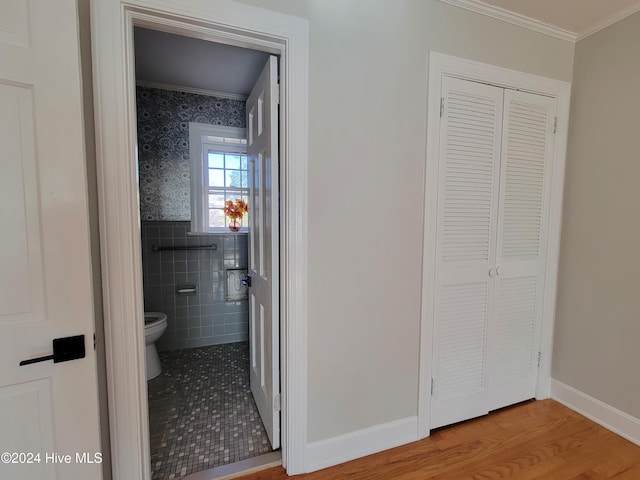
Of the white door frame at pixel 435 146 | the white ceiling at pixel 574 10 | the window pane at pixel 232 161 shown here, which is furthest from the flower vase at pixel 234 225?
the white ceiling at pixel 574 10

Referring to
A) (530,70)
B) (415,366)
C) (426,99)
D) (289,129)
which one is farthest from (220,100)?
(415,366)

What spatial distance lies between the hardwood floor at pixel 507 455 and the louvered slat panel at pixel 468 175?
1.08 meters

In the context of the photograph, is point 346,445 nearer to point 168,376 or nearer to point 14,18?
point 168,376

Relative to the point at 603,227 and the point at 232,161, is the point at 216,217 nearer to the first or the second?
the point at 232,161

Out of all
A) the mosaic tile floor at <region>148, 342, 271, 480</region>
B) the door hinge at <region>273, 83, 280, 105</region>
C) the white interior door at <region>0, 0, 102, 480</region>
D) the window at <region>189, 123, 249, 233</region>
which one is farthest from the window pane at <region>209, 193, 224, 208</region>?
the white interior door at <region>0, 0, 102, 480</region>

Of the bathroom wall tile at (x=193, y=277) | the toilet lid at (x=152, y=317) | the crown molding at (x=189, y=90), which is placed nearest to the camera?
the toilet lid at (x=152, y=317)

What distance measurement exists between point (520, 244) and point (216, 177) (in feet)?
8.83

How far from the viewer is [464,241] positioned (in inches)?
69.6

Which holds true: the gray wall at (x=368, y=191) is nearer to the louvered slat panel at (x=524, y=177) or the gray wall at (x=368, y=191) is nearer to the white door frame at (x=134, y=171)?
the white door frame at (x=134, y=171)

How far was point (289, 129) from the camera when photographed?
137 centimetres

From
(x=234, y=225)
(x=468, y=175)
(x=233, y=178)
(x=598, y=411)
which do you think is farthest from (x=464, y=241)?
(x=233, y=178)

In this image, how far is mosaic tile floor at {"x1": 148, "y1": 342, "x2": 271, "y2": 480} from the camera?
1587 millimetres

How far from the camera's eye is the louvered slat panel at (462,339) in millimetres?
1768

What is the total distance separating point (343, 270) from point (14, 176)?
1284 mm
